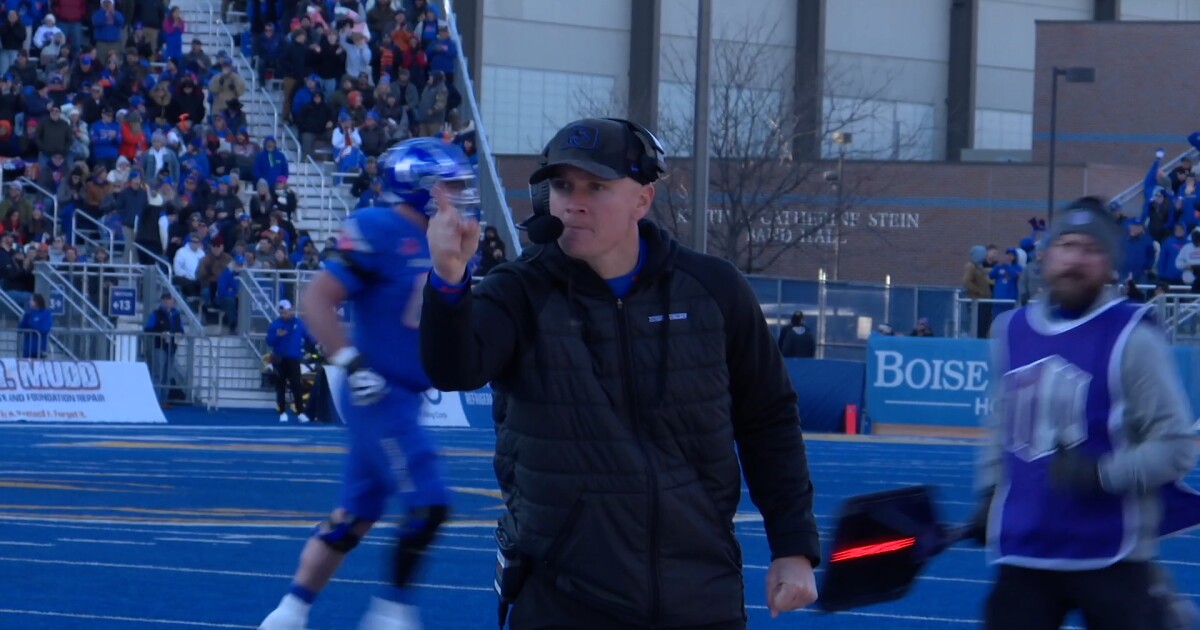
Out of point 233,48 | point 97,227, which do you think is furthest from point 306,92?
point 97,227

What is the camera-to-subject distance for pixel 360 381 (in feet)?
24.6

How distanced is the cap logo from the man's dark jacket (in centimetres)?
24

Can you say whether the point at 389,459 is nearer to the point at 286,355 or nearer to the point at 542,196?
the point at 542,196

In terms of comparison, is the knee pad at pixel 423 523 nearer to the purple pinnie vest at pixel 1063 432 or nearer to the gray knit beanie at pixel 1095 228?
the purple pinnie vest at pixel 1063 432

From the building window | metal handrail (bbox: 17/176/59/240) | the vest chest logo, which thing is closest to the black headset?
the vest chest logo

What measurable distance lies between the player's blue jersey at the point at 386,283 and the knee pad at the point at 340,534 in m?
0.54

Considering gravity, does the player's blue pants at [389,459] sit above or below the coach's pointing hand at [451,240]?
below

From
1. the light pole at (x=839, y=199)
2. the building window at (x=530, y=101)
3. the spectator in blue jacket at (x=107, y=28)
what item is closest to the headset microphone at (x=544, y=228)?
the spectator in blue jacket at (x=107, y=28)

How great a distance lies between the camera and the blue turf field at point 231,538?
963 centimetres

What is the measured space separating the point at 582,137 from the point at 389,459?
3.20 m

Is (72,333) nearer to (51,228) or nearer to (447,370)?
(51,228)

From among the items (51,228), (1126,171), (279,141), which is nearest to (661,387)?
(51,228)

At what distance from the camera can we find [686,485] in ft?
14.5

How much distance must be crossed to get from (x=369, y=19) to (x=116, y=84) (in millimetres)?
5613
